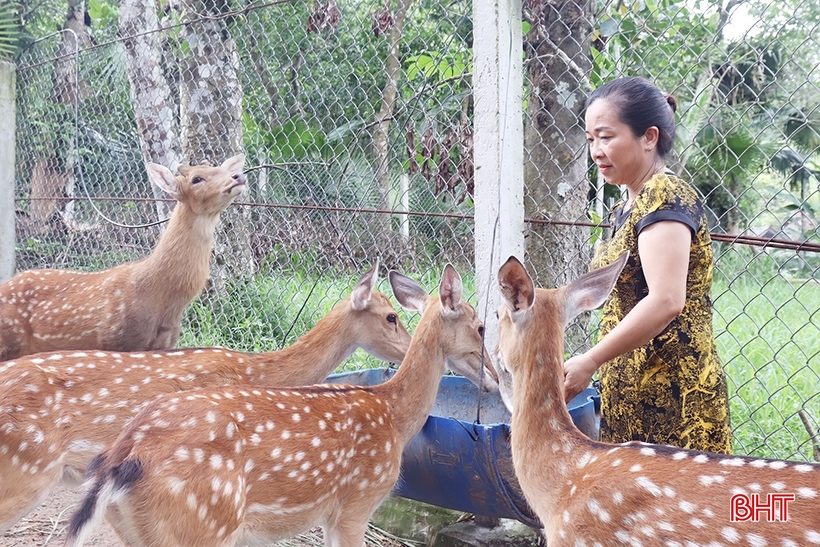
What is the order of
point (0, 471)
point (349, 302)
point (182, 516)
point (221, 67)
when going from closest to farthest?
point (182, 516), point (0, 471), point (349, 302), point (221, 67)

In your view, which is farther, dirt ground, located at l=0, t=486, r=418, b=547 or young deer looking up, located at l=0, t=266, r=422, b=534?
dirt ground, located at l=0, t=486, r=418, b=547

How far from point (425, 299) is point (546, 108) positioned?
1067 mm

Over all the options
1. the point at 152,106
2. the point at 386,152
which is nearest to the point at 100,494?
the point at 386,152

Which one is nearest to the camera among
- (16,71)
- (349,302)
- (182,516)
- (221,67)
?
(182,516)

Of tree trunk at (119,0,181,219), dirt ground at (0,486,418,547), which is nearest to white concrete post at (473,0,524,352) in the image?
dirt ground at (0,486,418,547)

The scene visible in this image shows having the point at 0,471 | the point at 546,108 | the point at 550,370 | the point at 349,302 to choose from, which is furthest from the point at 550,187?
the point at 0,471

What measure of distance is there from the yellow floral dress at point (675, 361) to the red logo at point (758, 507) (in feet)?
2.38

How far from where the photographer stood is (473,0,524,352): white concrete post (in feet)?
11.2

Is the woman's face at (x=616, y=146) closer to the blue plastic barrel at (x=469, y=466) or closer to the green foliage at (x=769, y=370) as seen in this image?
the green foliage at (x=769, y=370)

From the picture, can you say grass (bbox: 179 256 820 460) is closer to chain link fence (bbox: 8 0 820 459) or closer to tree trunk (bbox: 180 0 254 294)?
chain link fence (bbox: 8 0 820 459)

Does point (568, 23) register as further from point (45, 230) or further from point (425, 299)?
point (45, 230)

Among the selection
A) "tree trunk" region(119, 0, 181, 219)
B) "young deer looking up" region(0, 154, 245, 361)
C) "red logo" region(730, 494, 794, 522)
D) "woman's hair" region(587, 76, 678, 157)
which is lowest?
"red logo" region(730, 494, 794, 522)

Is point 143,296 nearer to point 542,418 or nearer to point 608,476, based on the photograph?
point 542,418

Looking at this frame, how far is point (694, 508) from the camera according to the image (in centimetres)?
205
